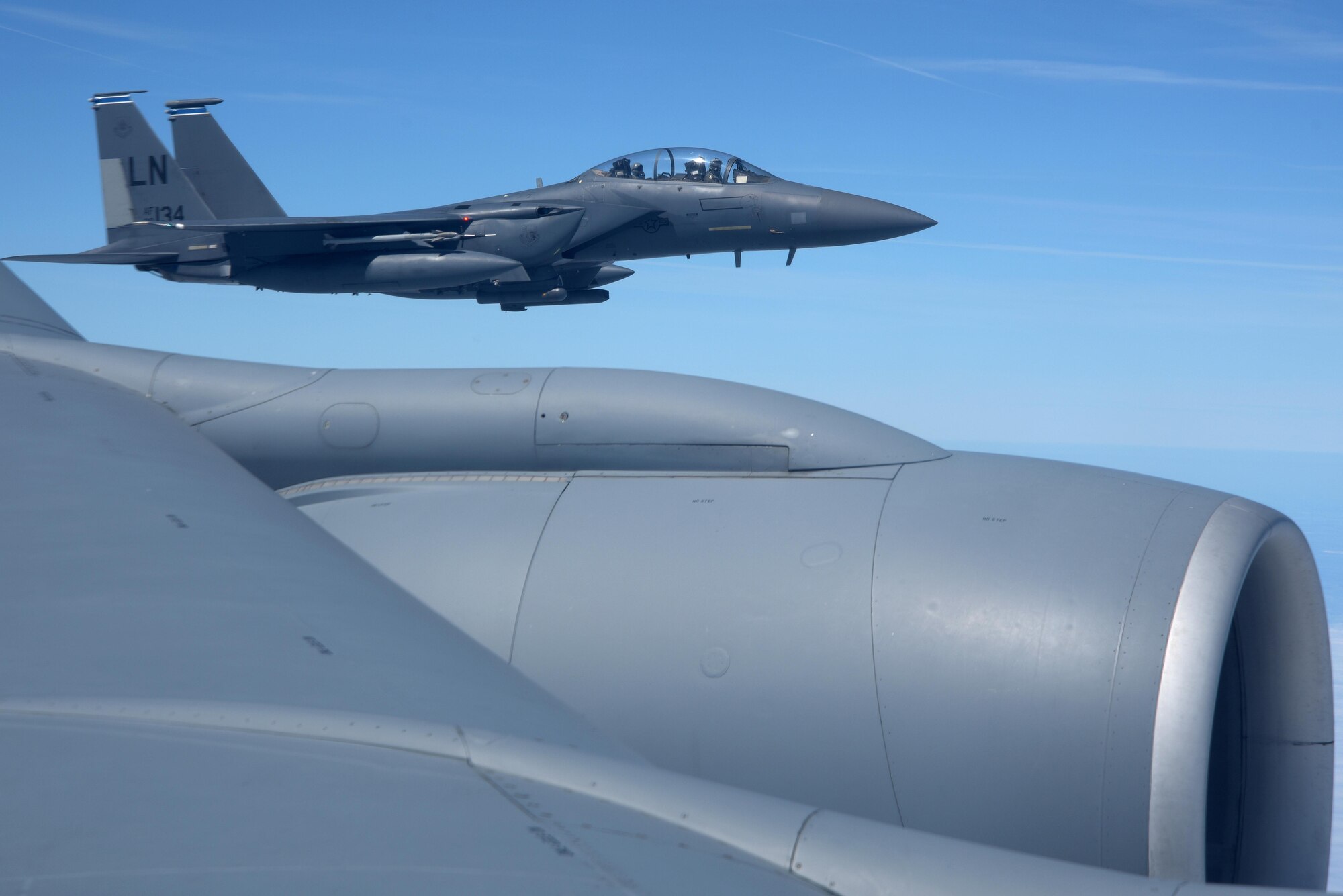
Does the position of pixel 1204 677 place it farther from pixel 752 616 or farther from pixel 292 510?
pixel 292 510

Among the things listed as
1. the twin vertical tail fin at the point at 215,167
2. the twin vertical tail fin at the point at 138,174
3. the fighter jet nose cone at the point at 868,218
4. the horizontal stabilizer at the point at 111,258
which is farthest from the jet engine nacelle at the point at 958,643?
the twin vertical tail fin at the point at 215,167

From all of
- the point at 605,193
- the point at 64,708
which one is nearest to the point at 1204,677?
the point at 64,708

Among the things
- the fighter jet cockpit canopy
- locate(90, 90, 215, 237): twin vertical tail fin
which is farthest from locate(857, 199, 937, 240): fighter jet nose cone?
locate(90, 90, 215, 237): twin vertical tail fin

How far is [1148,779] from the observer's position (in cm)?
280

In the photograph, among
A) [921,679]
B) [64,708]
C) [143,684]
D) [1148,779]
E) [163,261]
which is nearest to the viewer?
[64,708]

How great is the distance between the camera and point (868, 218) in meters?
15.2

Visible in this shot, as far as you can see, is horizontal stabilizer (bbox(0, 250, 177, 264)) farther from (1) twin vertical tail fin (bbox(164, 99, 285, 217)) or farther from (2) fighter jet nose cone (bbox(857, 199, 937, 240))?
(2) fighter jet nose cone (bbox(857, 199, 937, 240))

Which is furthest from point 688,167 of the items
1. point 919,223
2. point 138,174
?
point 138,174

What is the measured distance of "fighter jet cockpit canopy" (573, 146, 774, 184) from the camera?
50.0ft

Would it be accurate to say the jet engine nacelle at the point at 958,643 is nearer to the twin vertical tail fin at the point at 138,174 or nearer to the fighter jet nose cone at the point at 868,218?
the fighter jet nose cone at the point at 868,218

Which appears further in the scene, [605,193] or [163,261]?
[163,261]

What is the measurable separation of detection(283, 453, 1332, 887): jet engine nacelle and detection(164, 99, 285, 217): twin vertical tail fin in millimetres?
19374

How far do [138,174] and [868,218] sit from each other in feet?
46.4

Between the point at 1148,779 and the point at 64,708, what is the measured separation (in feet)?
8.61
